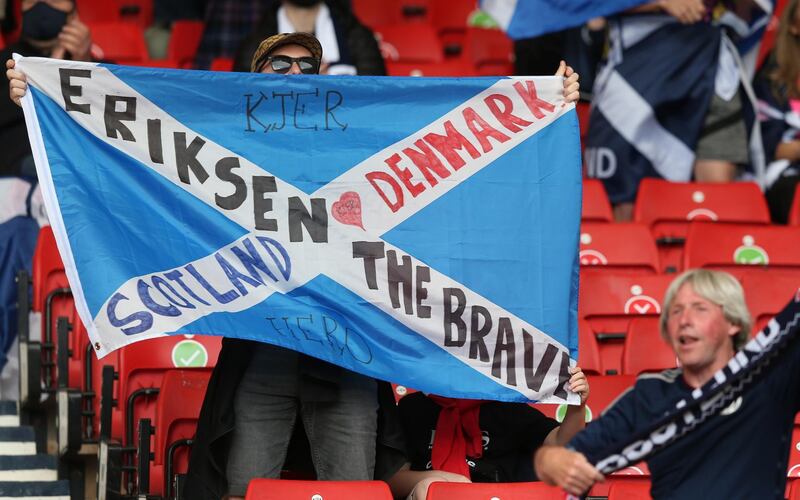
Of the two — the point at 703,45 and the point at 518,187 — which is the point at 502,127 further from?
the point at 703,45

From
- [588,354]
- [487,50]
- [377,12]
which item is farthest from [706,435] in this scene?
[377,12]

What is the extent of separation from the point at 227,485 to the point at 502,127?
4.79 ft

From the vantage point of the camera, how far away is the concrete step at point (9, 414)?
19.5 ft

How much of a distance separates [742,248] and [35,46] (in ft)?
11.2

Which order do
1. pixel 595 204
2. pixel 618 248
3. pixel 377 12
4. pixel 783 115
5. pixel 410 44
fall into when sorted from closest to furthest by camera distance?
pixel 618 248
pixel 595 204
pixel 783 115
pixel 410 44
pixel 377 12

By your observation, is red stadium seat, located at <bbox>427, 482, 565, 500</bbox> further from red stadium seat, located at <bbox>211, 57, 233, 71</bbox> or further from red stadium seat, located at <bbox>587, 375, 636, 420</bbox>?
red stadium seat, located at <bbox>211, 57, 233, 71</bbox>

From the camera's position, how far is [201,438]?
4.63 m

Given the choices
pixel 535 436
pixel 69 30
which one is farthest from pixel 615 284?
pixel 69 30

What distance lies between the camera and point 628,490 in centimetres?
466

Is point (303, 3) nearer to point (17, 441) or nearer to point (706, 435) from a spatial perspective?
point (17, 441)

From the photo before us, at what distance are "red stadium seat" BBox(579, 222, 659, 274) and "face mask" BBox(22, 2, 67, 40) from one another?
2.61m

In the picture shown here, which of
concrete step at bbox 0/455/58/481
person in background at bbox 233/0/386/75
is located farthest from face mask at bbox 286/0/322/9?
concrete step at bbox 0/455/58/481

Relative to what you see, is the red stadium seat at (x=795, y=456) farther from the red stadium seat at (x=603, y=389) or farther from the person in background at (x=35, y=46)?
the person in background at (x=35, y=46)

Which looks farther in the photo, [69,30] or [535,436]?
[69,30]
